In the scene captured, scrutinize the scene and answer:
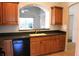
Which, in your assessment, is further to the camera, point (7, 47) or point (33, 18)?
point (33, 18)

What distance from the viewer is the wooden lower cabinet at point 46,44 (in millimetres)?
3900

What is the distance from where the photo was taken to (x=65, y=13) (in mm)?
5031

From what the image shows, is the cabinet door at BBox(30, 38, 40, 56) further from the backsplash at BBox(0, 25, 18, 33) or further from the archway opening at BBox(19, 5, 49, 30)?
the archway opening at BBox(19, 5, 49, 30)

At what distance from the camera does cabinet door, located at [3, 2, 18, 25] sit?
3.60 m

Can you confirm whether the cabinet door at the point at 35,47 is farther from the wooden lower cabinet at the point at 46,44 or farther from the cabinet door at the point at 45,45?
the cabinet door at the point at 45,45

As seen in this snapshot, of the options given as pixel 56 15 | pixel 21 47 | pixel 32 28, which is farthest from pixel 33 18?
pixel 21 47

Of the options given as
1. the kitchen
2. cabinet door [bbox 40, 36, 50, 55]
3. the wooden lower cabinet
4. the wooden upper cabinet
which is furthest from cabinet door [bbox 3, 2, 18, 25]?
the wooden upper cabinet

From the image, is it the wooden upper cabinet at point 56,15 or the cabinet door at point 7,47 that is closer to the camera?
the cabinet door at point 7,47

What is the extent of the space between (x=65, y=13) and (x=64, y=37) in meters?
0.96

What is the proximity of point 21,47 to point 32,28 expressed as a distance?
1.03 m

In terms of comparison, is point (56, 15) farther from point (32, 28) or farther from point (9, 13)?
point (9, 13)

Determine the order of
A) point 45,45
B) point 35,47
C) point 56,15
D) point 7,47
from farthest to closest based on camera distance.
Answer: point 56,15, point 45,45, point 35,47, point 7,47

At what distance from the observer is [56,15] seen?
4.76 m

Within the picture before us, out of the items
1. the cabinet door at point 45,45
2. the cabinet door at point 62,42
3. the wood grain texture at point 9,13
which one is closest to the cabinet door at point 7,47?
the wood grain texture at point 9,13
